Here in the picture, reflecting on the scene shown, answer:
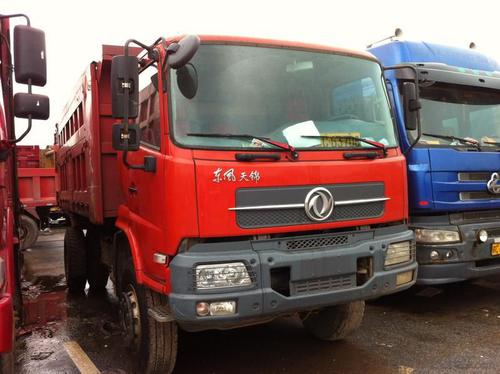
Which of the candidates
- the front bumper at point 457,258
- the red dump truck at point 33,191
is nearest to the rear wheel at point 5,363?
the front bumper at point 457,258

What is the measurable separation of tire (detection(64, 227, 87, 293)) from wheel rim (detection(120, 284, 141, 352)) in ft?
8.79

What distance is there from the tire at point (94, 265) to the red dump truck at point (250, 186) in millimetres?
2269

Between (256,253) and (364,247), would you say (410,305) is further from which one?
(256,253)

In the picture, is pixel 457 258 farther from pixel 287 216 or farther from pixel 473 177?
pixel 287 216

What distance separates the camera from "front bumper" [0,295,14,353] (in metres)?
2.39

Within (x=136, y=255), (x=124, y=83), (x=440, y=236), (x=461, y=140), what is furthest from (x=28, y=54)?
(x=461, y=140)

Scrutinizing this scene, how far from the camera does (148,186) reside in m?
3.26

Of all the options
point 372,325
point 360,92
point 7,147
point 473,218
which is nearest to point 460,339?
point 372,325

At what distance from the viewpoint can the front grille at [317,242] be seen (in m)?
3.10

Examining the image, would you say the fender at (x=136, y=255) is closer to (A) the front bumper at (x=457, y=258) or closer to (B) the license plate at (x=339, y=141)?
(B) the license plate at (x=339, y=141)

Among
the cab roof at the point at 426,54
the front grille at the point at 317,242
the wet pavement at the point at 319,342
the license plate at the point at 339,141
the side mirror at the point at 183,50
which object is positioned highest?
the cab roof at the point at 426,54

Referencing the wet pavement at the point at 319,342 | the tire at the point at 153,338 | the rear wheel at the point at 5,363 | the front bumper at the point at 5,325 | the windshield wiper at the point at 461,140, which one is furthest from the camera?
the windshield wiper at the point at 461,140

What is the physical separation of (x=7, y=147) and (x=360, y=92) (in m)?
2.56

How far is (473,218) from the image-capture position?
4793mm
